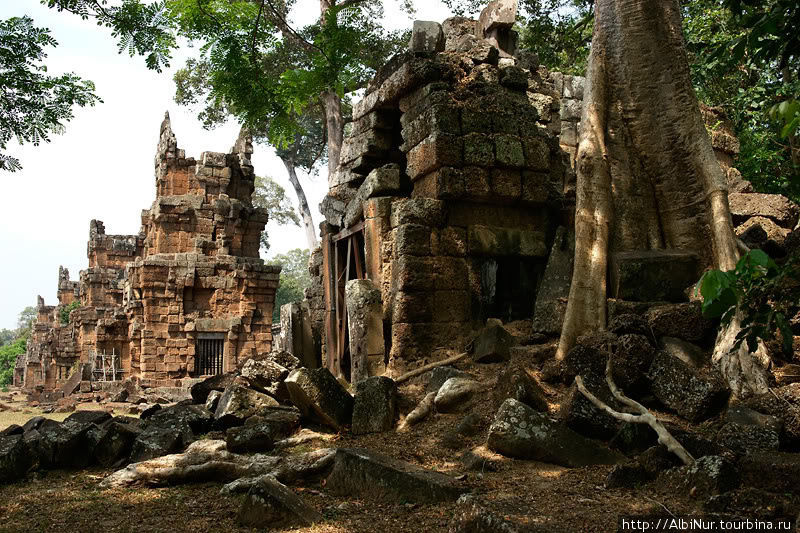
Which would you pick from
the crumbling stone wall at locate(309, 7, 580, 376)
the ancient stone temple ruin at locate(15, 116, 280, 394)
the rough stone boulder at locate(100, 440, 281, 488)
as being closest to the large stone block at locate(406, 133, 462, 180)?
the crumbling stone wall at locate(309, 7, 580, 376)

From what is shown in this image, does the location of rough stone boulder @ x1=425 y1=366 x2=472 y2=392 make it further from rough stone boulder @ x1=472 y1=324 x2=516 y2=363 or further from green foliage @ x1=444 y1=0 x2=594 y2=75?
green foliage @ x1=444 y1=0 x2=594 y2=75

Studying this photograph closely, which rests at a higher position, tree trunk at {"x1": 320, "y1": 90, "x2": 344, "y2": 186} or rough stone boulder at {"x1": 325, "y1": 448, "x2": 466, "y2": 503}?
tree trunk at {"x1": 320, "y1": 90, "x2": 344, "y2": 186}

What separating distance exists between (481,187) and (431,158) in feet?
2.16

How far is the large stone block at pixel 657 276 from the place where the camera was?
5.96m

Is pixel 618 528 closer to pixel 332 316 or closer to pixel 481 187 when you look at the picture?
pixel 481 187

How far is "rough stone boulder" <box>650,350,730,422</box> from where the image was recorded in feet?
15.2

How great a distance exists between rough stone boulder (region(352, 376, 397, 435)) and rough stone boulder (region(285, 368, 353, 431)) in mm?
135

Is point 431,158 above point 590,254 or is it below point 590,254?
above

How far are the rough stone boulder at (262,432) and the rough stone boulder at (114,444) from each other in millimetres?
871

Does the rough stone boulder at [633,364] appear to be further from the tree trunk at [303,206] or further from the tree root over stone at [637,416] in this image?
the tree trunk at [303,206]

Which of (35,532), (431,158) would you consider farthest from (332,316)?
(35,532)

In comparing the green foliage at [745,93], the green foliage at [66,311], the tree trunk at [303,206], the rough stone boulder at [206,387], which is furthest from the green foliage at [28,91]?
the green foliage at [66,311]

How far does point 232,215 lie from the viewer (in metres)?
21.9

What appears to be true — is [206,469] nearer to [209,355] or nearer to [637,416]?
[637,416]
